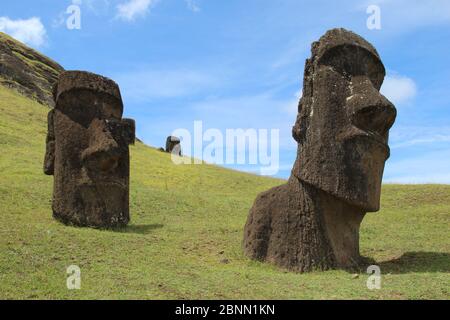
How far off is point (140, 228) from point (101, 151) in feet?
7.78

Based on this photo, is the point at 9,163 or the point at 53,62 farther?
the point at 53,62

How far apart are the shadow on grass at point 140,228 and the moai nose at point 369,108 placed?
6.30 metres

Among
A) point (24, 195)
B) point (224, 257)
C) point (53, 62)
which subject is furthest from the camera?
point (53, 62)

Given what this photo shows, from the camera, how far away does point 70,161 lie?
13.9 m

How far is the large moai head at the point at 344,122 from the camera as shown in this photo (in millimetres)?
10250

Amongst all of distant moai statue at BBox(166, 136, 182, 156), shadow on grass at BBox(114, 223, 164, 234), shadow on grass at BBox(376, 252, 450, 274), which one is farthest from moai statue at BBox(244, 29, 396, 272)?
distant moai statue at BBox(166, 136, 182, 156)

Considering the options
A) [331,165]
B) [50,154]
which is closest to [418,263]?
[331,165]

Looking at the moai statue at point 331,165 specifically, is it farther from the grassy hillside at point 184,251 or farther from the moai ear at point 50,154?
the moai ear at point 50,154

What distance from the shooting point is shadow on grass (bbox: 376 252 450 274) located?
10875mm

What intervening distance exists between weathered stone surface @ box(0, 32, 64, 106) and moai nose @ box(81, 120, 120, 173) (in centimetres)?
3656

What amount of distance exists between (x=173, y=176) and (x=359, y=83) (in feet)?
67.9
